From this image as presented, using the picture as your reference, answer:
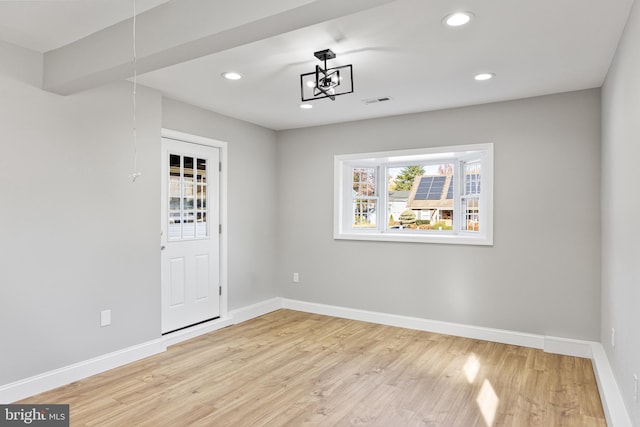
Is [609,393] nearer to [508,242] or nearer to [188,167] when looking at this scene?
[508,242]

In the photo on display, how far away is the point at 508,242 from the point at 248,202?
300 centimetres

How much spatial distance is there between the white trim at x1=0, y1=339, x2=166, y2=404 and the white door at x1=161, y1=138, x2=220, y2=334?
383 mm

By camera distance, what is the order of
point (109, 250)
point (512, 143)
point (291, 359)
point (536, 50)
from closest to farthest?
point (536, 50), point (109, 250), point (291, 359), point (512, 143)

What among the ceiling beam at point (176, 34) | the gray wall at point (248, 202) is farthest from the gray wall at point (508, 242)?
the ceiling beam at point (176, 34)

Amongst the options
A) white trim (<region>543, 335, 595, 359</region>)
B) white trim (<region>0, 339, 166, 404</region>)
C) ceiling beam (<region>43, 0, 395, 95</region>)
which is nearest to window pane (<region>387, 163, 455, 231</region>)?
white trim (<region>543, 335, 595, 359</region>)

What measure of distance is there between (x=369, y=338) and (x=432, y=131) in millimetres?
2358

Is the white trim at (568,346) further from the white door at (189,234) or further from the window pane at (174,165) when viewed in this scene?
the window pane at (174,165)

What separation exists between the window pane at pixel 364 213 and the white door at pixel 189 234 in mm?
1800

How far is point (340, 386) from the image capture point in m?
3.03

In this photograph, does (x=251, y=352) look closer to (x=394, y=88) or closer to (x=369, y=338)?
(x=369, y=338)

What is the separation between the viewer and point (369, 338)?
4180mm

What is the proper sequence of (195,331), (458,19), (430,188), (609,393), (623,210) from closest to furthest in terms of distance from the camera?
(458,19) < (623,210) < (609,393) < (195,331) < (430,188)

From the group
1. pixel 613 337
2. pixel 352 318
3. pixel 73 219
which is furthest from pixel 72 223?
pixel 613 337

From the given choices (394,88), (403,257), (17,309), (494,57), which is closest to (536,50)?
(494,57)
